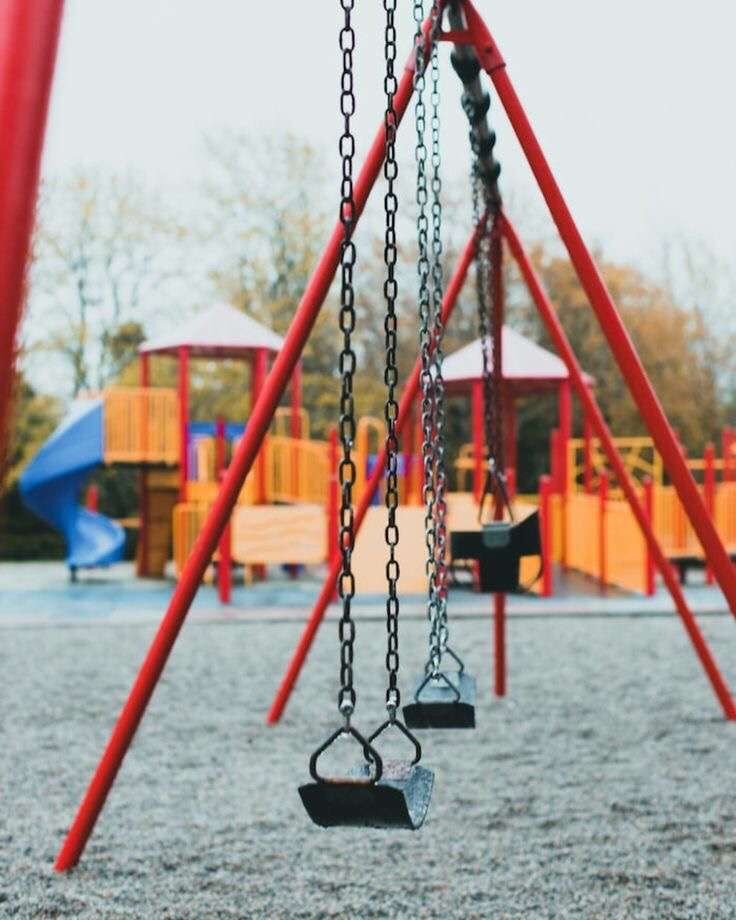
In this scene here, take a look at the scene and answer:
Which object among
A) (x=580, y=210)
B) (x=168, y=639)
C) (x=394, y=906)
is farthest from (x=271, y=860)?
(x=580, y=210)

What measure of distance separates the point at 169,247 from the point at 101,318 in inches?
69.9

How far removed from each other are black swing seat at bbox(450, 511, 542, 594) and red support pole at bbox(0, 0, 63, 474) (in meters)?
3.08

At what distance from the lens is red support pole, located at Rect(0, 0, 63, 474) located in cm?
110

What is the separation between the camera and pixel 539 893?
2.83 meters

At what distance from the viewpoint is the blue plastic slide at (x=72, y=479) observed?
12.4 meters

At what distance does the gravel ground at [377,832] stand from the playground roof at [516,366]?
18.0 feet

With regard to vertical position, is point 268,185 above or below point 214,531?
above

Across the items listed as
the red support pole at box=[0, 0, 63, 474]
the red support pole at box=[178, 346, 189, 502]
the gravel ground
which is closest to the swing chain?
the gravel ground

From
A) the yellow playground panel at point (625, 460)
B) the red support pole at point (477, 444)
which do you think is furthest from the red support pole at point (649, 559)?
the red support pole at point (477, 444)

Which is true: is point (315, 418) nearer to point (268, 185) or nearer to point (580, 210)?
point (268, 185)

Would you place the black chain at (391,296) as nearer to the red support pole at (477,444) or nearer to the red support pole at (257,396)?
the red support pole at (477,444)

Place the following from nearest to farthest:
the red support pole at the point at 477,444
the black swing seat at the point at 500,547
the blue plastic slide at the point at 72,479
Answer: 1. the black swing seat at the point at 500,547
2. the red support pole at the point at 477,444
3. the blue plastic slide at the point at 72,479

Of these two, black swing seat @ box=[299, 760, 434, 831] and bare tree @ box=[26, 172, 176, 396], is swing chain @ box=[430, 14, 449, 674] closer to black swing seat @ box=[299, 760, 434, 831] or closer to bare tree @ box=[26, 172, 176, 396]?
black swing seat @ box=[299, 760, 434, 831]

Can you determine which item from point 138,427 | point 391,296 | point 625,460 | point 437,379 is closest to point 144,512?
point 138,427
